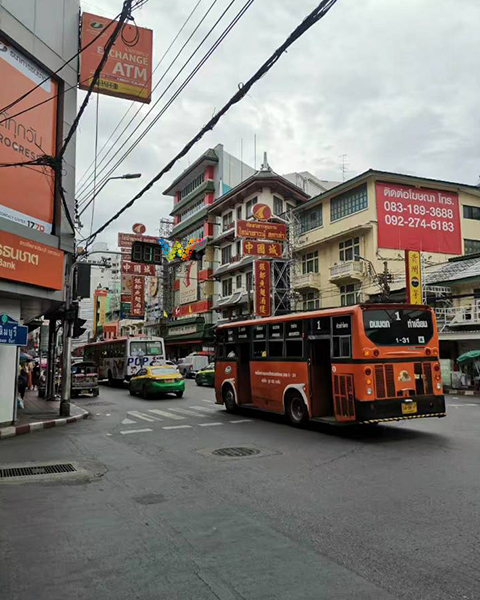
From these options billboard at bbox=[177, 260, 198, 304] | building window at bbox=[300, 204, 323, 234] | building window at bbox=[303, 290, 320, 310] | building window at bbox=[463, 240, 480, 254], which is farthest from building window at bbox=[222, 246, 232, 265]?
building window at bbox=[463, 240, 480, 254]

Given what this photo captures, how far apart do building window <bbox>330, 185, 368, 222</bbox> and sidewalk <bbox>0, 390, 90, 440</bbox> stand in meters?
24.2

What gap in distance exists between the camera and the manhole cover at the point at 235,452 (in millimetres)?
9664

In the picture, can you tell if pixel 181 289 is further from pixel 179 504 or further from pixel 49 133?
pixel 179 504

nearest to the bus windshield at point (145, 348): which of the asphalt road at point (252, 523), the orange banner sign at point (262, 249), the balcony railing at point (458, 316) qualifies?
the orange banner sign at point (262, 249)

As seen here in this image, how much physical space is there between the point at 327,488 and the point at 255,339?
8.31 m

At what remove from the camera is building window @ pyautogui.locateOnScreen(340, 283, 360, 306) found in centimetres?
3466

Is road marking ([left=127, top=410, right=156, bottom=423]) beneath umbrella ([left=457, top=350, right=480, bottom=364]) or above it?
beneath

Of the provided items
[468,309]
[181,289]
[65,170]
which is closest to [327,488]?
[65,170]

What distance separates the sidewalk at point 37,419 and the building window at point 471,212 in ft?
99.5

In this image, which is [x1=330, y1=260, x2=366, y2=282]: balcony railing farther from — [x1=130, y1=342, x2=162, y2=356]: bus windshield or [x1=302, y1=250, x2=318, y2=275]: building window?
[x1=130, y1=342, x2=162, y2=356]: bus windshield

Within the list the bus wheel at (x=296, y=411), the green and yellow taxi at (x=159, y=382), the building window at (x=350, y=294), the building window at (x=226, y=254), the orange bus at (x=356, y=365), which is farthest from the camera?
the building window at (x=226, y=254)

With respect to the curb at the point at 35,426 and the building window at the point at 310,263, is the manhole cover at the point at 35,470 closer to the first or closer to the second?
the curb at the point at 35,426

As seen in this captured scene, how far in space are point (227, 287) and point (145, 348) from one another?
20.6 metres

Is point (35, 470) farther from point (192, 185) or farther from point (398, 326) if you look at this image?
point (192, 185)
